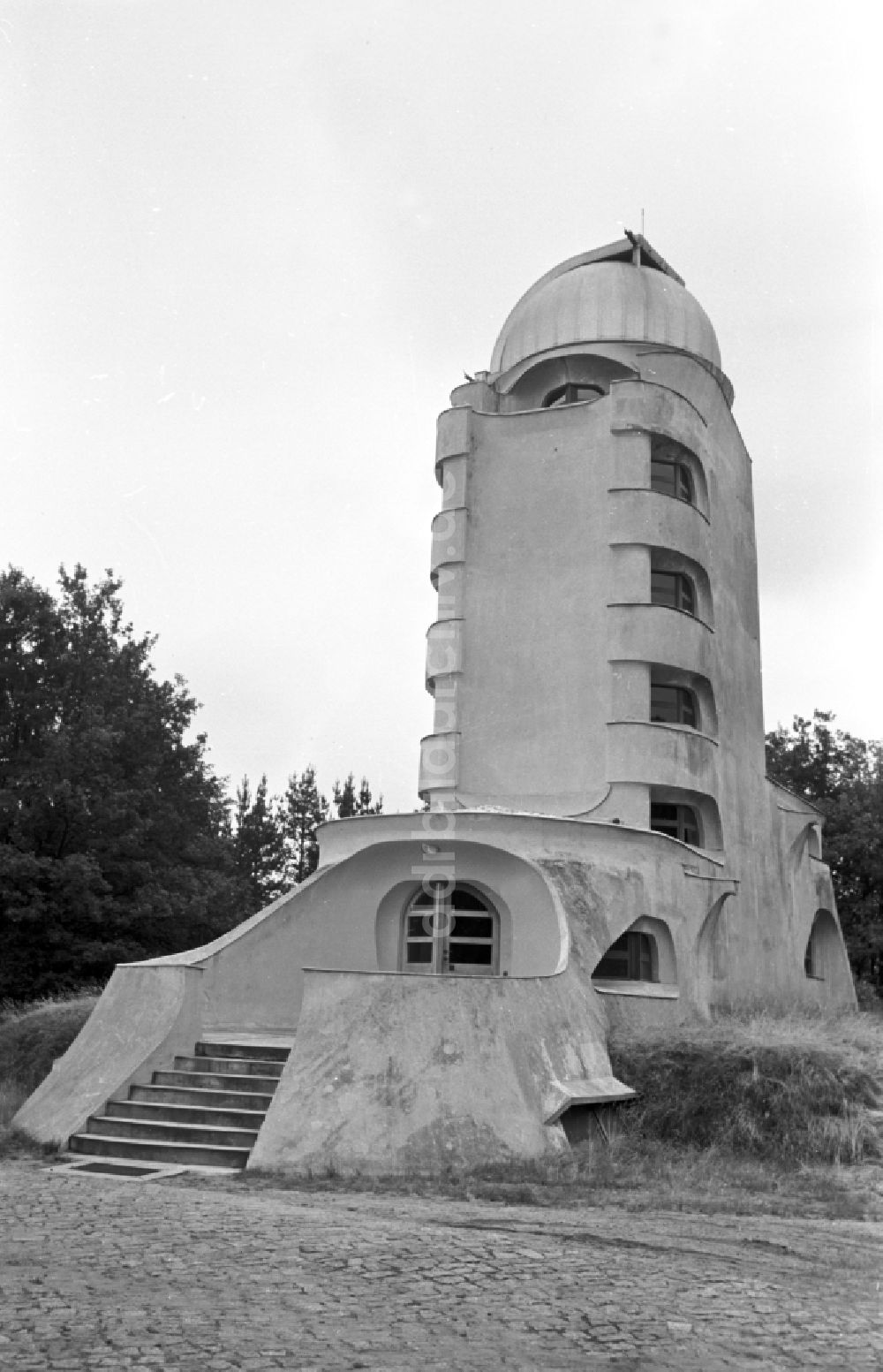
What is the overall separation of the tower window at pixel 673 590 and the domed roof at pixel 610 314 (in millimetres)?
5484

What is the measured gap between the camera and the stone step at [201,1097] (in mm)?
14562

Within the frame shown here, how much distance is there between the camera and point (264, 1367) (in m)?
6.49

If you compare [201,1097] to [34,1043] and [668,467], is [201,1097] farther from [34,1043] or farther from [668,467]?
[668,467]

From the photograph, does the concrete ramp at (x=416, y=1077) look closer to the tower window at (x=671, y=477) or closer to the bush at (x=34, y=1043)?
the bush at (x=34, y=1043)

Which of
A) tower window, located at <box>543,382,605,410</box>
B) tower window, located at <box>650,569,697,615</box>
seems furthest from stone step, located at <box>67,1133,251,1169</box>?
tower window, located at <box>543,382,605,410</box>

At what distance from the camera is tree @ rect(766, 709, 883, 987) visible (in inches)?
1688

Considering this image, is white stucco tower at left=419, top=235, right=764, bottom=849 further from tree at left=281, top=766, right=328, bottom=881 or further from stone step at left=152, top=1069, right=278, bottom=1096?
tree at left=281, top=766, right=328, bottom=881

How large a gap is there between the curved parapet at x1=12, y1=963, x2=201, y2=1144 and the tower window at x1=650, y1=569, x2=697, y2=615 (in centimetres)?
1339

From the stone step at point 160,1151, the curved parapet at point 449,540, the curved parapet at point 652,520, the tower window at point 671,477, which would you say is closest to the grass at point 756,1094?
the stone step at point 160,1151

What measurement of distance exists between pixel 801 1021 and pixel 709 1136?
6.10 meters

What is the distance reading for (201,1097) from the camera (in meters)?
14.8

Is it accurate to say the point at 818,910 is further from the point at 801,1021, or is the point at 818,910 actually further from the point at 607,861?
the point at 607,861

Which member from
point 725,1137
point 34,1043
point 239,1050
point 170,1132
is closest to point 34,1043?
point 34,1043

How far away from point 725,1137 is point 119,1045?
24.7 ft
